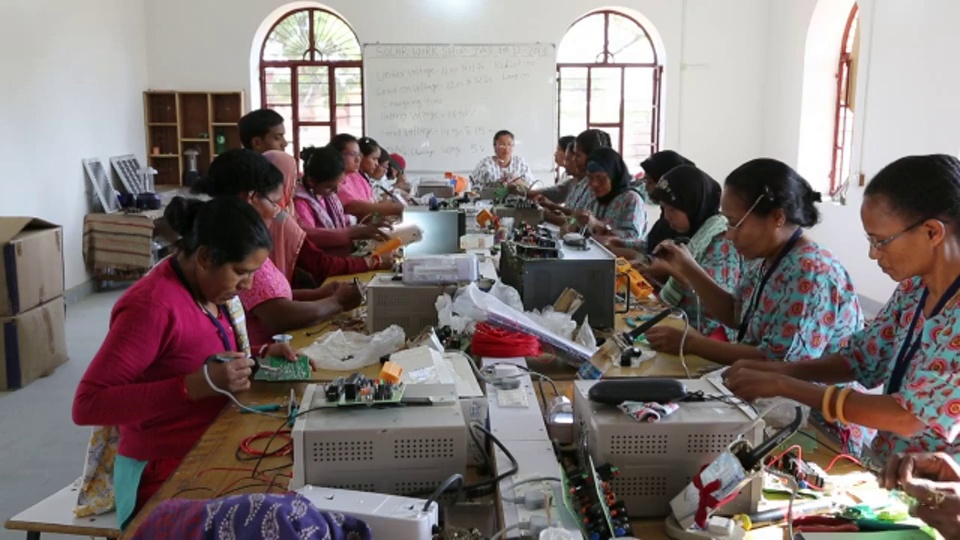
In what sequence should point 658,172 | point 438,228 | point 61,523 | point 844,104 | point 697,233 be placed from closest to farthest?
point 61,523, point 697,233, point 658,172, point 438,228, point 844,104

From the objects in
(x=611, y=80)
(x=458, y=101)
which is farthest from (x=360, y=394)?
(x=611, y=80)

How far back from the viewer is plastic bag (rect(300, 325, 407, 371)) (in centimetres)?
210

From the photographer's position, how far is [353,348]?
86.5 inches

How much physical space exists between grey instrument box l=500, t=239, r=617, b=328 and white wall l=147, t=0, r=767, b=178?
18.9 feet

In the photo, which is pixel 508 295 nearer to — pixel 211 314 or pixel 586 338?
pixel 586 338

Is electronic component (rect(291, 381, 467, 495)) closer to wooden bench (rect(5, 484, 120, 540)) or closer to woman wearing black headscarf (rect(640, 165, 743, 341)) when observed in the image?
wooden bench (rect(5, 484, 120, 540))

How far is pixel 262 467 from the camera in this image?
1.47 meters

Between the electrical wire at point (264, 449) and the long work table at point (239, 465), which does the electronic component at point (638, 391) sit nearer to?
the long work table at point (239, 465)

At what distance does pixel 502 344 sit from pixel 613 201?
8.63 ft

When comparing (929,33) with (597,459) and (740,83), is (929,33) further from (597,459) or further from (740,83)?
(597,459)

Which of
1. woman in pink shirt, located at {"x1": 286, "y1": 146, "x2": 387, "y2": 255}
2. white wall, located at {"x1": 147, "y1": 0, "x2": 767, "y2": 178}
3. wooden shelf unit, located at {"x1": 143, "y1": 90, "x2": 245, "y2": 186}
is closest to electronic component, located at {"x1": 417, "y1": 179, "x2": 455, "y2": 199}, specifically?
woman in pink shirt, located at {"x1": 286, "y1": 146, "x2": 387, "y2": 255}

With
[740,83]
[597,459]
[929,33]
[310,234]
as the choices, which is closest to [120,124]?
[310,234]

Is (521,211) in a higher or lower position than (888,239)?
lower

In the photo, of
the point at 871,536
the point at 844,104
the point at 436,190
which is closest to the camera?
the point at 871,536
